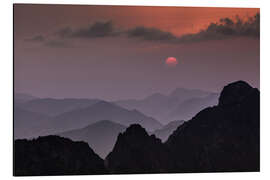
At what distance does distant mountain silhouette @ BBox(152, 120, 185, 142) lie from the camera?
841cm

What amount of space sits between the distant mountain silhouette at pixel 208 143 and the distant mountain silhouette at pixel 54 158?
374mm

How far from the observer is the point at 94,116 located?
8281 mm

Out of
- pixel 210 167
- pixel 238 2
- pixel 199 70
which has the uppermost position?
pixel 238 2

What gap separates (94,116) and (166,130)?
121 cm

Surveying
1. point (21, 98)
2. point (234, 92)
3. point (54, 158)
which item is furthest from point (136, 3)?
point (54, 158)

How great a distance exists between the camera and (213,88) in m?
8.55

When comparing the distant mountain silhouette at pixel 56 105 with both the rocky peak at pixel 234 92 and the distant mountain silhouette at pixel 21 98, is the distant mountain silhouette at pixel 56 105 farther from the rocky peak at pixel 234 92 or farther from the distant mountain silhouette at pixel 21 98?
the rocky peak at pixel 234 92

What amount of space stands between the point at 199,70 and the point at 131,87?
1.17 metres

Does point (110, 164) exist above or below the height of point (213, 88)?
below

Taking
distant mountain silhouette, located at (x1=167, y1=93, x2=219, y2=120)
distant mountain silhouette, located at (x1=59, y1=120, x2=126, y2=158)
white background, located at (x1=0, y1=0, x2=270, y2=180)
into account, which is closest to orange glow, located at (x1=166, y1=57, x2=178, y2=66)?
distant mountain silhouette, located at (x1=167, y1=93, x2=219, y2=120)

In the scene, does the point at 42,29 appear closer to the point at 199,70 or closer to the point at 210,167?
the point at 199,70

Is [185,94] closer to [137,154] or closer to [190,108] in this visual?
[190,108]
